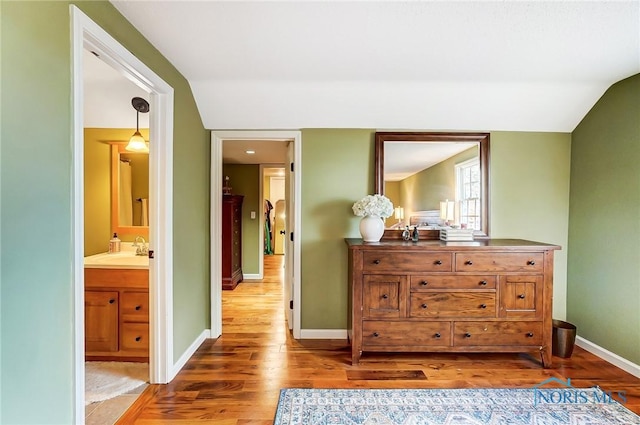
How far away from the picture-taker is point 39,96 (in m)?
1.13

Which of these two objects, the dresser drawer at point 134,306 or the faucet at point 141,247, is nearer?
the dresser drawer at point 134,306

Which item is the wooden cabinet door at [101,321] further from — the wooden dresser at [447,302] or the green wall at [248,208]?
the green wall at [248,208]

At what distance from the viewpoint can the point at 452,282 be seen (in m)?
2.41

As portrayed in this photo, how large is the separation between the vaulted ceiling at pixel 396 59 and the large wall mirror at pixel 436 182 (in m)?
0.17

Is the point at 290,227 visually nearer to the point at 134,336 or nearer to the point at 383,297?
the point at 383,297

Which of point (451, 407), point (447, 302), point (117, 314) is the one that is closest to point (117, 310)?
point (117, 314)

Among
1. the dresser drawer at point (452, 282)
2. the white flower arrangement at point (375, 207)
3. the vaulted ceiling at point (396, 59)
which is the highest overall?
the vaulted ceiling at point (396, 59)

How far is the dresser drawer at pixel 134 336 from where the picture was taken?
7.86 ft

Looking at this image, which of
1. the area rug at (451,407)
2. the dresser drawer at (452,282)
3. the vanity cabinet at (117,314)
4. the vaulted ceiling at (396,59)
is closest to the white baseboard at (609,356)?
the area rug at (451,407)

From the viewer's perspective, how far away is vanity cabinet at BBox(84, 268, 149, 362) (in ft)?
7.71

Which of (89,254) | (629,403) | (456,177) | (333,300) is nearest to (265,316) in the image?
(333,300)

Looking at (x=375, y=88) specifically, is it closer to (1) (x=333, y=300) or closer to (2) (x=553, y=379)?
(1) (x=333, y=300)

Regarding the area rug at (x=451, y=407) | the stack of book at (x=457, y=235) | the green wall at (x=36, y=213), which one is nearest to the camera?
the green wall at (x=36, y=213)

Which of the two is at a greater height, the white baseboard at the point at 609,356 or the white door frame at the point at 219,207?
the white door frame at the point at 219,207
